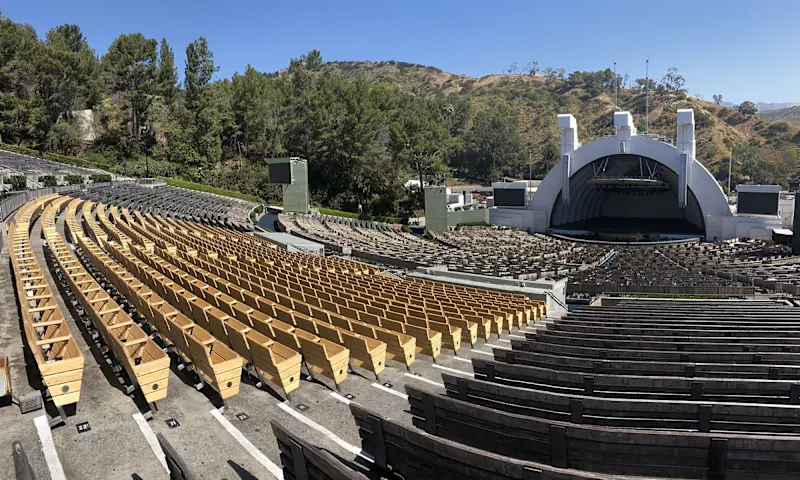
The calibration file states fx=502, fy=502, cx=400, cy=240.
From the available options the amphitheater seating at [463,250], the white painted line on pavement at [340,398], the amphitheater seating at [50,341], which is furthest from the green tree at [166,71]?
the white painted line on pavement at [340,398]

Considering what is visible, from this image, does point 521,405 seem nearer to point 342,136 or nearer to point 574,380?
point 574,380

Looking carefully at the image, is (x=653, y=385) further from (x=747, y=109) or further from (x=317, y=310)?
(x=747, y=109)

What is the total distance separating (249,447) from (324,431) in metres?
0.81

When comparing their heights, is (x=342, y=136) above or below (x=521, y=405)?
above

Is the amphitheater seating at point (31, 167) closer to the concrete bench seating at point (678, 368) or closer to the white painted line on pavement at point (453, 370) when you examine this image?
the white painted line on pavement at point (453, 370)

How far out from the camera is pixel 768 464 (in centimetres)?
344

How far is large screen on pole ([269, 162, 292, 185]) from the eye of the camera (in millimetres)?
42625

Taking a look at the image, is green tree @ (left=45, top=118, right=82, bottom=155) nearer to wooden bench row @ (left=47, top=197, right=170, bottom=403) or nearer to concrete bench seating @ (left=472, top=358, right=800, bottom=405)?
wooden bench row @ (left=47, top=197, right=170, bottom=403)

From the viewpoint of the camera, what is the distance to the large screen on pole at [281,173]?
4262 cm

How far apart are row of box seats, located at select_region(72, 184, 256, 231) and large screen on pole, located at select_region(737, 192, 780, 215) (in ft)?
141

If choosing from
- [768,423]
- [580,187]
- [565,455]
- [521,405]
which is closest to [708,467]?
[565,455]

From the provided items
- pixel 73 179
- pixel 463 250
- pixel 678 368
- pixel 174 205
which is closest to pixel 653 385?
pixel 678 368

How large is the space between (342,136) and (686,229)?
4044 centimetres

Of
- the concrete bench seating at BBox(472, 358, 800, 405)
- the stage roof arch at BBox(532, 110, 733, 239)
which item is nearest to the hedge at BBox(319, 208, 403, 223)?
the stage roof arch at BBox(532, 110, 733, 239)
